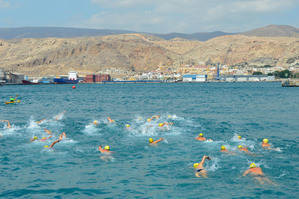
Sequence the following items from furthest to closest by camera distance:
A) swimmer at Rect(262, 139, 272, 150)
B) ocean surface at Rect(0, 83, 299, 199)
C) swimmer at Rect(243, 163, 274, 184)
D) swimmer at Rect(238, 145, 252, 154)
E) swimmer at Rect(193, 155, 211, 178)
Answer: swimmer at Rect(262, 139, 272, 150), swimmer at Rect(238, 145, 252, 154), swimmer at Rect(193, 155, 211, 178), swimmer at Rect(243, 163, 274, 184), ocean surface at Rect(0, 83, 299, 199)

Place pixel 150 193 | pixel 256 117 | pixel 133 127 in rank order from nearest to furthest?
pixel 150 193 → pixel 133 127 → pixel 256 117

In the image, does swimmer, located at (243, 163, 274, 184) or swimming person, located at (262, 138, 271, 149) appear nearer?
swimmer, located at (243, 163, 274, 184)

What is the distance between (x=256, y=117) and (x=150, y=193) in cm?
2898

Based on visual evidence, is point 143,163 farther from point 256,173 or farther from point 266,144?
point 266,144

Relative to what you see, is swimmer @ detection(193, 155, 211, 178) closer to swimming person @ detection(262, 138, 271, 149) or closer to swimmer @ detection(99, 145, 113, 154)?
swimmer @ detection(99, 145, 113, 154)

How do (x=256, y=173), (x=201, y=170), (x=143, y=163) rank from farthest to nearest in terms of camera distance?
(x=143, y=163) → (x=201, y=170) → (x=256, y=173)

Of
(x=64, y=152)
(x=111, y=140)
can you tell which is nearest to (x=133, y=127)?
(x=111, y=140)

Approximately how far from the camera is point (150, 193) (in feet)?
53.2

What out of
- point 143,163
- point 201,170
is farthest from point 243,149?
point 143,163

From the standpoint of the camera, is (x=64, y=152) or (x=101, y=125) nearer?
(x=64, y=152)

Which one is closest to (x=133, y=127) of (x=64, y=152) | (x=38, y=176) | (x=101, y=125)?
(x=101, y=125)

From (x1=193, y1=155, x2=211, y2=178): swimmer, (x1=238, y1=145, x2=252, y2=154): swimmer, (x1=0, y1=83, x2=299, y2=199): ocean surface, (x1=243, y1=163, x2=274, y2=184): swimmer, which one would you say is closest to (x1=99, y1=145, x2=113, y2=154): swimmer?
(x1=0, y1=83, x2=299, y2=199): ocean surface

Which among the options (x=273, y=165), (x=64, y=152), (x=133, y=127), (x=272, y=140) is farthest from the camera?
(x=133, y=127)

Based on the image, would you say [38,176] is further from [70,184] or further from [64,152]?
[64,152]
